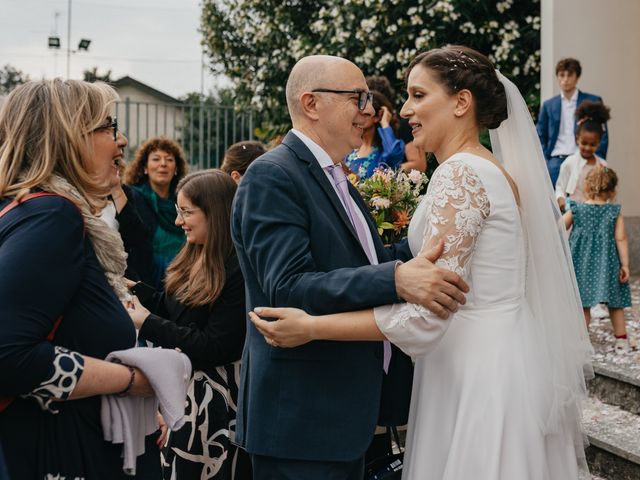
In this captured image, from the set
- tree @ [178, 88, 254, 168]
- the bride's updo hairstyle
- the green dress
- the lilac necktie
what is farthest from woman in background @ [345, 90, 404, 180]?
tree @ [178, 88, 254, 168]

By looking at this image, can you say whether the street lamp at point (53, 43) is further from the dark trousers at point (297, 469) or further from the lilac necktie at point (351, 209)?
the dark trousers at point (297, 469)

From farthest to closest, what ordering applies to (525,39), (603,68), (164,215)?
(525,39), (603,68), (164,215)

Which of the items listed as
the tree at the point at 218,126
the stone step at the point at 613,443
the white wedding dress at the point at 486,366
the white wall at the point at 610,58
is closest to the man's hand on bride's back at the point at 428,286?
the white wedding dress at the point at 486,366

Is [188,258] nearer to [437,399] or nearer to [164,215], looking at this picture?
[437,399]

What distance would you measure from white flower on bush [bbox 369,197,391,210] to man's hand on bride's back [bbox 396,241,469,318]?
130 centimetres

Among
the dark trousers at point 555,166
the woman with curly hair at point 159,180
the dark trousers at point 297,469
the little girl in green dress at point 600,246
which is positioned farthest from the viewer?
the dark trousers at point 555,166

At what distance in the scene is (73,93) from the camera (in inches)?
93.4

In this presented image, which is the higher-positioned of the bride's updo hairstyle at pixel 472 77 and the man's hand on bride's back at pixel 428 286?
the bride's updo hairstyle at pixel 472 77

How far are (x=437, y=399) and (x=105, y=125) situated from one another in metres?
1.53

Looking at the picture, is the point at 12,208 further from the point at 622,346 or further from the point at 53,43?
the point at 53,43

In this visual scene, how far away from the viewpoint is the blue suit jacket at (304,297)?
2.49 m

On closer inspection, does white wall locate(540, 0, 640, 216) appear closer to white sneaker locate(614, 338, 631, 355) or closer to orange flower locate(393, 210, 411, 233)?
white sneaker locate(614, 338, 631, 355)

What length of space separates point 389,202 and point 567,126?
5.56 m

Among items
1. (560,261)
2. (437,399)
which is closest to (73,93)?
(437,399)
